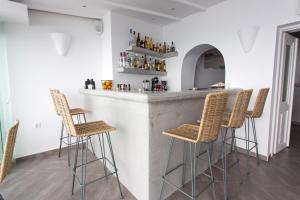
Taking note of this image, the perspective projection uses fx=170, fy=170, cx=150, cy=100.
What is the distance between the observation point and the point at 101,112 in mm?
2459

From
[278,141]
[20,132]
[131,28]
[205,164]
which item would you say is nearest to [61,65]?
[20,132]

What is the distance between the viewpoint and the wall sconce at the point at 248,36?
2.58 meters

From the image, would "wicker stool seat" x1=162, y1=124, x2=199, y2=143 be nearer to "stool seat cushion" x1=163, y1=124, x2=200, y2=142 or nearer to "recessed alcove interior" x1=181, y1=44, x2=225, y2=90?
"stool seat cushion" x1=163, y1=124, x2=200, y2=142

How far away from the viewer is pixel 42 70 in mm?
2902

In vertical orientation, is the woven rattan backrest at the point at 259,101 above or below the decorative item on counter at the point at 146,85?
below

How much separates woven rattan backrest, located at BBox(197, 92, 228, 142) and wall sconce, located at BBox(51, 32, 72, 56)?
275cm

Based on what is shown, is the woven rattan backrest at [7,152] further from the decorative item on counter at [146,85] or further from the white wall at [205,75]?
the white wall at [205,75]

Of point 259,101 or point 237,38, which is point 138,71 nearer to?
point 237,38

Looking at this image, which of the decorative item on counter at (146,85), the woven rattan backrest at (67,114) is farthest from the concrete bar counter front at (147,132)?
the decorative item on counter at (146,85)

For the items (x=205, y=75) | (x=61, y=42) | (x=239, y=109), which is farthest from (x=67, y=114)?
(x=205, y=75)

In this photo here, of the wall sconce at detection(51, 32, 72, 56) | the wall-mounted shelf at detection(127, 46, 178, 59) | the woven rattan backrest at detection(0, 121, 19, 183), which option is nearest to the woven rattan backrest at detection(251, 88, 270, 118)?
the wall-mounted shelf at detection(127, 46, 178, 59)

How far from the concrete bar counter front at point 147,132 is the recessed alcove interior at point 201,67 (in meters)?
1.91

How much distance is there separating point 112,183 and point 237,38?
2.92 meters

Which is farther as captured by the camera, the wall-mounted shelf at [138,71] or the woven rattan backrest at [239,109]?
the wall-mounted shelf at [138,71]
